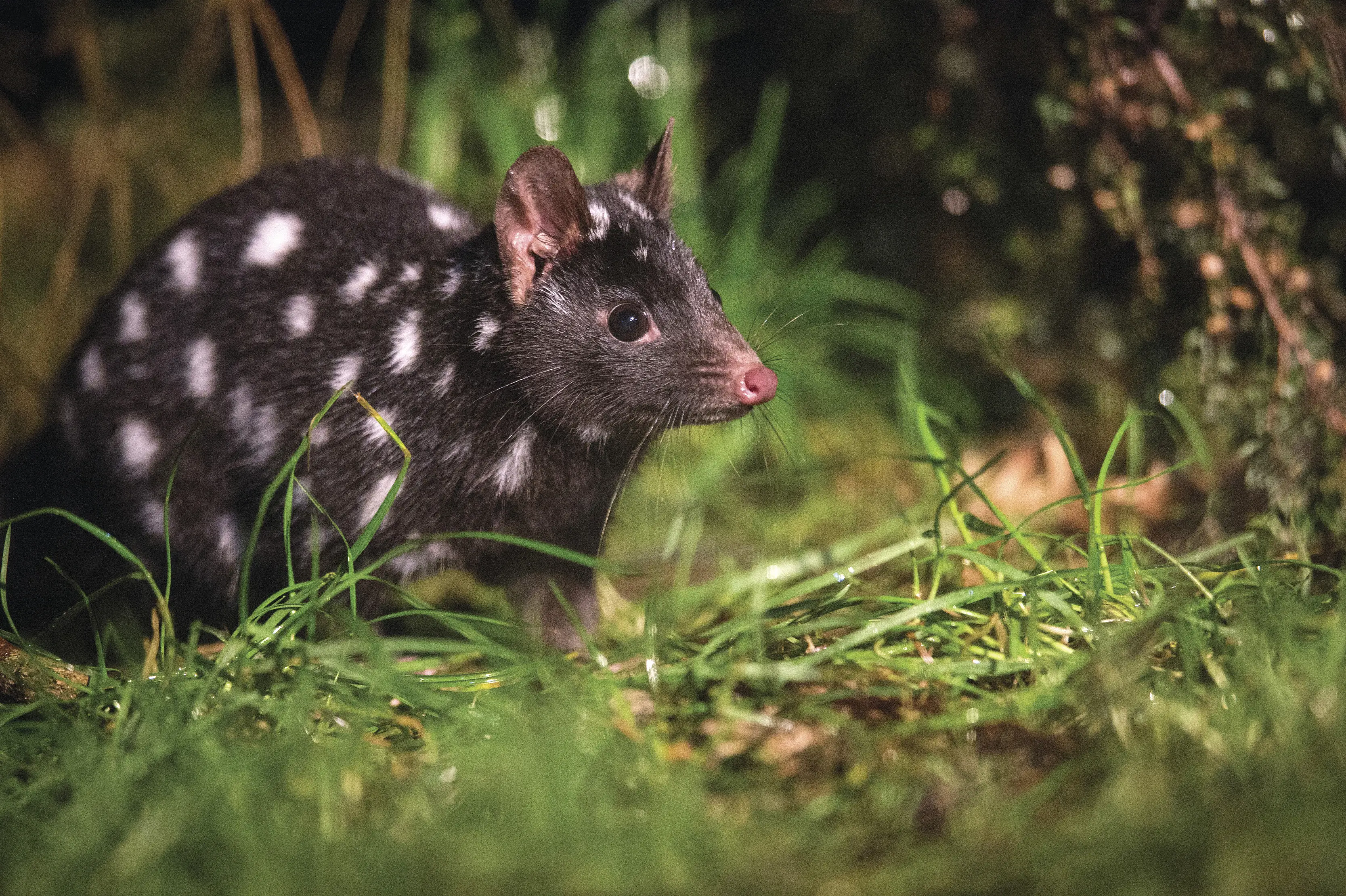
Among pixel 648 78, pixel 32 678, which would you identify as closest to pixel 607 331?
pixel 32 678

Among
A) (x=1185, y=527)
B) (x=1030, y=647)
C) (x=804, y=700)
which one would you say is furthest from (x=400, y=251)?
(x=1185, y=527)

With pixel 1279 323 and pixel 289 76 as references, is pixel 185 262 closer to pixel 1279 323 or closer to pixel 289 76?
pixel 289 76

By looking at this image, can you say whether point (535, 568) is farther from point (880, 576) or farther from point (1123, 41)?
point (1123, 41)

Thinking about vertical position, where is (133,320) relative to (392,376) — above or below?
above

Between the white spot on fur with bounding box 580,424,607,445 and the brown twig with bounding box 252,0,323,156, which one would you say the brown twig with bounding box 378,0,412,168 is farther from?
the white spot on fur with bounding box 580,424,607,445

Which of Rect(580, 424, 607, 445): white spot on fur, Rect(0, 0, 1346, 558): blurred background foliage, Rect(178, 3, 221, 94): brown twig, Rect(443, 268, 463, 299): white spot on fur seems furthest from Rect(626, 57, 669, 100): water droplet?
Rect(580, 424, 607, 445): white spot on fur

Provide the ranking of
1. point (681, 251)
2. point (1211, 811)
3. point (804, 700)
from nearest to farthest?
point (1211, 811) < point (804, 700) < point (681, 251)
